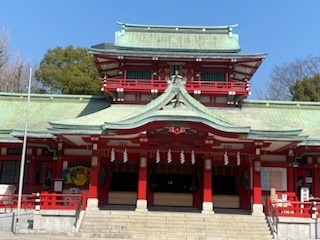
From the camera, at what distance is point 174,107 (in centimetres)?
1973

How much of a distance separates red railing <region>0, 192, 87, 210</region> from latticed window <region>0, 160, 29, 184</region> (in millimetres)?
2348

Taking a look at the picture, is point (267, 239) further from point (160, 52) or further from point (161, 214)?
point (160, 52)

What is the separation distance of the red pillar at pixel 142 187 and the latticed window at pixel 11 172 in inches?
314

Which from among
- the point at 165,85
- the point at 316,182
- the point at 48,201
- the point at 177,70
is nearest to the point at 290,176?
the point at 316,182

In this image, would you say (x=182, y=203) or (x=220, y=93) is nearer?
(x=182, y=203)

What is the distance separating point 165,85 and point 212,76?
133 inches

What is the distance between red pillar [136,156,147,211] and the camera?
63.3 feet

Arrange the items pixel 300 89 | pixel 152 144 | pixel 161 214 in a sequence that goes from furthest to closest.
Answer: pixel 300 89 → pixel 152 144 → pixel 161 214

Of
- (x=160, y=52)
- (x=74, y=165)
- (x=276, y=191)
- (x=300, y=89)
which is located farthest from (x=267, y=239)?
(x=300, y=89)

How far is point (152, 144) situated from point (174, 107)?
2248 mm

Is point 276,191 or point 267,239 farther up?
point 276,191

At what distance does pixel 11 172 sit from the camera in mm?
Result: 23562

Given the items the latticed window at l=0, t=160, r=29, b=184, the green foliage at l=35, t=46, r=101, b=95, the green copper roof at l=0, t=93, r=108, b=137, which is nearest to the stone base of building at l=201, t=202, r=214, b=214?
the green copper roof at l=0, t=93, r=108, b=137

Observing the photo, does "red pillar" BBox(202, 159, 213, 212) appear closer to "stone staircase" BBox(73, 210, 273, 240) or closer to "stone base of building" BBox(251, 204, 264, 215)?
"stone staircase" BBox(73, 210, 273, 240)
